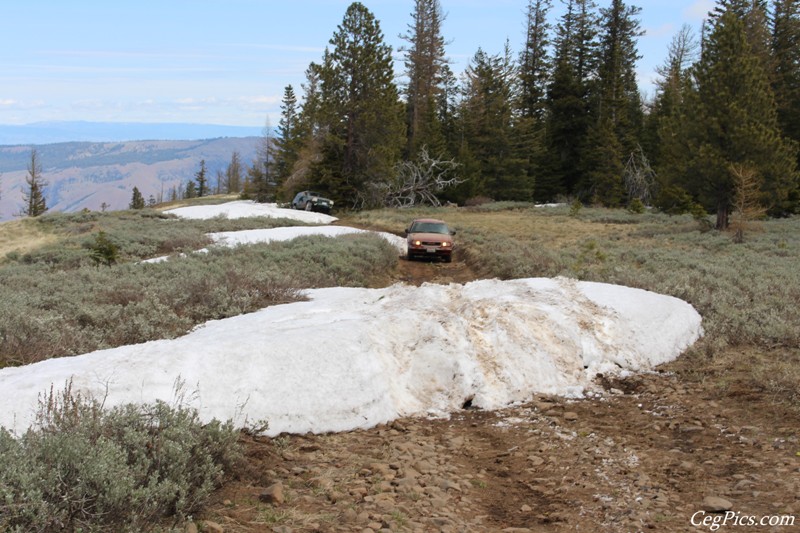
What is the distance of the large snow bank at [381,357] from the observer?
19.1 ft

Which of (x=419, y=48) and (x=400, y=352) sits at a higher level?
(x=419, y=48)

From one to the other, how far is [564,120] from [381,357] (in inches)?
1918

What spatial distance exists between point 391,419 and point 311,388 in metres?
0.99

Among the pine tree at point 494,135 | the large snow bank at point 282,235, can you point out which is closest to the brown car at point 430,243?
the large snow bank at point 282,235

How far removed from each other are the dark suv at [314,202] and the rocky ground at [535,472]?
104 feet

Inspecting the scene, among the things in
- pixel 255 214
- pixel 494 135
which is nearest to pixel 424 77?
pixel 494 135

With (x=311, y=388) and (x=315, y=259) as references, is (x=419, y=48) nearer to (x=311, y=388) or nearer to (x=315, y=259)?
(x=315, y=259)

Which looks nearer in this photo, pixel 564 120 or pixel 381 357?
pixel 381 357

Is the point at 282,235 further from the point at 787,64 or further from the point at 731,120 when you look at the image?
the point at 787,64

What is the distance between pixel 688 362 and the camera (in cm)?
838

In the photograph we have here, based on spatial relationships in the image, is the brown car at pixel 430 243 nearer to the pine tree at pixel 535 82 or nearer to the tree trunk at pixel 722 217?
the tree trunk at pixel 722 217

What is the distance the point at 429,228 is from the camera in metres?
20.7

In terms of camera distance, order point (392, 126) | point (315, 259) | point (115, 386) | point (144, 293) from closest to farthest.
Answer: point (115, 386) < point (144, 293) < point (315, 259) < point (392, 126)

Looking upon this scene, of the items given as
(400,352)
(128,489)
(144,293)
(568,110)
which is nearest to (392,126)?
(568,110)
